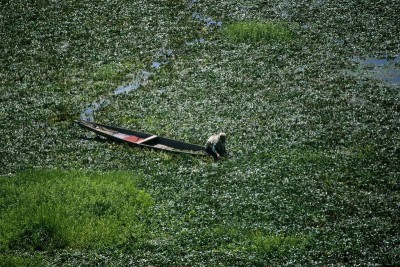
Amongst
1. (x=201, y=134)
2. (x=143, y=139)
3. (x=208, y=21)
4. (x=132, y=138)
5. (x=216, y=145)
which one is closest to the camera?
(x=216, y=145)

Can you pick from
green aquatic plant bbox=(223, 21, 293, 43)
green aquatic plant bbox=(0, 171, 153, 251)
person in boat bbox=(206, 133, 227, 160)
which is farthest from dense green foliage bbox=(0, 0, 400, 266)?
person in boat bbox=(206, 133, 227, 160)

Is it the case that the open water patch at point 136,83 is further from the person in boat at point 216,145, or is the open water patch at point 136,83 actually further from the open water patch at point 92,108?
the person in boat at point 216,145

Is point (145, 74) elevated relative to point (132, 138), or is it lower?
elevated

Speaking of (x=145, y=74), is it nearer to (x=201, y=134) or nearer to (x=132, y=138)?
(x=132, y=138)

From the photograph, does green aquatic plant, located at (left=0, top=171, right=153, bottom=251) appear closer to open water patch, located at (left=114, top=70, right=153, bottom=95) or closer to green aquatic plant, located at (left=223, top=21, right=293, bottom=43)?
open water patch, located at (left=114, top=70, right=153, bottom=95)

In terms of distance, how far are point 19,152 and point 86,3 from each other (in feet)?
38.5

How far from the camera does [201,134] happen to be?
22.5 metres

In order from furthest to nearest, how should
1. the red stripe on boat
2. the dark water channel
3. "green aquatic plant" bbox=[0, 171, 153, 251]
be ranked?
the dark water channel → the red stripe on boat → "green aquatic plant" bbox=[0, 171, 153, 251]

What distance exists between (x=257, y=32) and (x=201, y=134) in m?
7.16

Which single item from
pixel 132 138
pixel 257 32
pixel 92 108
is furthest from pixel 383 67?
pixel 92 108

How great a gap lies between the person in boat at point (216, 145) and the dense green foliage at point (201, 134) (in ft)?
1.27

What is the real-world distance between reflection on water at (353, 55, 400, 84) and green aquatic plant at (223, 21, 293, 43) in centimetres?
300

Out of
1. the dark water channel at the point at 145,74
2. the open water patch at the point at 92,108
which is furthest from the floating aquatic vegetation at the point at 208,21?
the open water patch at the point at 92,108

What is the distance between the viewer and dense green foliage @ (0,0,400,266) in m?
18.0
